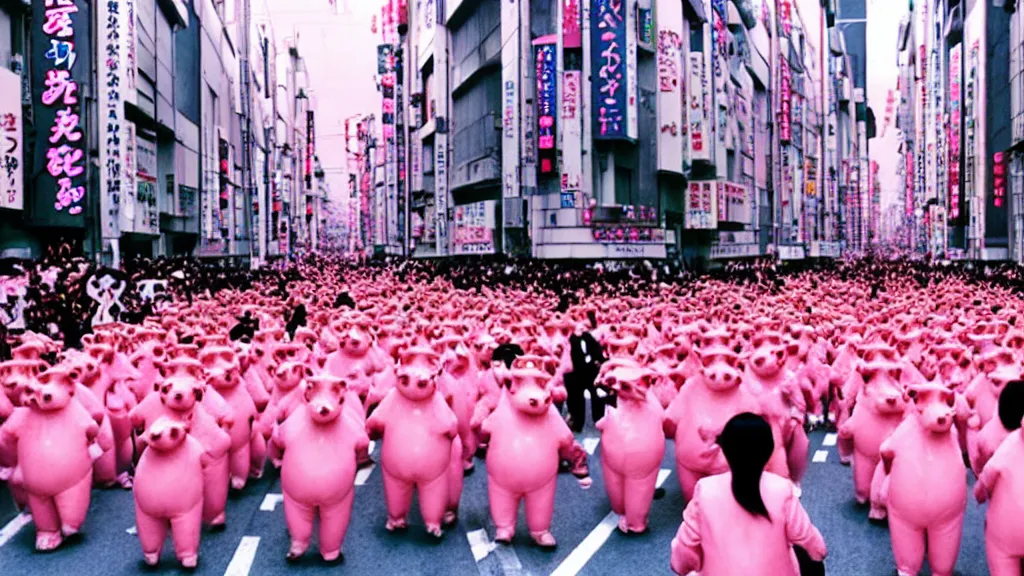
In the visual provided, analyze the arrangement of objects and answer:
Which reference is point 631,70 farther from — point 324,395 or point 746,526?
point 746,526

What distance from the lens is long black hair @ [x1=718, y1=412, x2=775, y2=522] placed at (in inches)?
134

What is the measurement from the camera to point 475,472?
8.83 meters

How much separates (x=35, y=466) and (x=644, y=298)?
49.5 feet

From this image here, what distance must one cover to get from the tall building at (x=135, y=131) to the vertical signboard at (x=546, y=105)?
1534 centimetres

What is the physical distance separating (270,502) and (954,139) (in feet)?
151

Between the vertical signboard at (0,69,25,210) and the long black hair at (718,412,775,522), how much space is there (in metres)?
23.0

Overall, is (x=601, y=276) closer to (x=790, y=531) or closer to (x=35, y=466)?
(x=35, y=466)

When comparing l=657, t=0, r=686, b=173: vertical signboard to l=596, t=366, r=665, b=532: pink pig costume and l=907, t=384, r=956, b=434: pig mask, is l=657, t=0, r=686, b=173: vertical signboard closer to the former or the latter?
l=596, t=366, r=665, b=532: pink pig costume

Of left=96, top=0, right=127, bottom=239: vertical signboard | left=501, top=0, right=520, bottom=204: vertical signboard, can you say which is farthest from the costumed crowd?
left=501, top=0, right=520, bottom=204: vertical signboard

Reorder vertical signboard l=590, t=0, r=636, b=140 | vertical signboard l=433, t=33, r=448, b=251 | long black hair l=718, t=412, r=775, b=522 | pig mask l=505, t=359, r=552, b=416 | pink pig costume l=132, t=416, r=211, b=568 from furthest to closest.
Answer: vertical signboard l=433, t=33, r=448, b=251, vertical signboard l=590, t=0, r=636, b=140, pig mask l=505, t=359, r=552, b=416, pink pig costume l=132, t=416, r=211, b=568, long black hair l=718, t=412, r=775, b=522

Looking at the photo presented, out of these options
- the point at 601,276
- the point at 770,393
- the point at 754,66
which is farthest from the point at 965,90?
the point at 770,393

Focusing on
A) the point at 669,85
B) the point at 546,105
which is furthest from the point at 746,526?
the point at 669,85

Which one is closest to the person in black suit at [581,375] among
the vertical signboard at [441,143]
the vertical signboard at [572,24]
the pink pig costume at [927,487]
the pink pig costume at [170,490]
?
the pink pig costume at [927,487]

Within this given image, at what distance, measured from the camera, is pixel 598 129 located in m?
38.6
